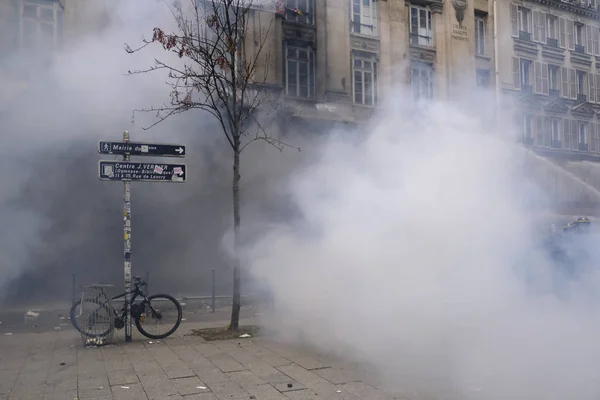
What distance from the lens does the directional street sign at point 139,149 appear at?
601 centimetres

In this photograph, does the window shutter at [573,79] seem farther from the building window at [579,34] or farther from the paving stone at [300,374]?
the paving stone at [300,374]

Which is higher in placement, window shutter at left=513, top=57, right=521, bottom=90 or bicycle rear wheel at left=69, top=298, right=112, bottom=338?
window shutter at left=513, top=57, right=521, bottom=90

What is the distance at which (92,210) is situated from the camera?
927 centimetres

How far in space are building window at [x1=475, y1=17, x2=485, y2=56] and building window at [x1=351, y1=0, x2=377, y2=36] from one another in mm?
2192

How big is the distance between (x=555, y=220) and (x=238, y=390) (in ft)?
24.2

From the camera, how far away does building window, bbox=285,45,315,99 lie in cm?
1130

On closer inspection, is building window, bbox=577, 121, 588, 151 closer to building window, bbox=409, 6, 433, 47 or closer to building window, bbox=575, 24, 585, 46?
building window, bbox=575, 24, 585, 46

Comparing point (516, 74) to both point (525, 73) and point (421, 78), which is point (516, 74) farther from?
point (421, 78)

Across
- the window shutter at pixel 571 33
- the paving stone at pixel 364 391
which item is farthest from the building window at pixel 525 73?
the paving stone at pixel 364 391

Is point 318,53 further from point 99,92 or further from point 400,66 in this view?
point 99,92

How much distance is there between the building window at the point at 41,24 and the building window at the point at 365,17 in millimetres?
6157

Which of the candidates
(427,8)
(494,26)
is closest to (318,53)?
(427,8)

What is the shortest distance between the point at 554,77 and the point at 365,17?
422 centimetres

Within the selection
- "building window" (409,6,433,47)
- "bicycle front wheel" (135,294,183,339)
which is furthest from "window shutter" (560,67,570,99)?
"bicycle front wheel" (135,294,183,339)
